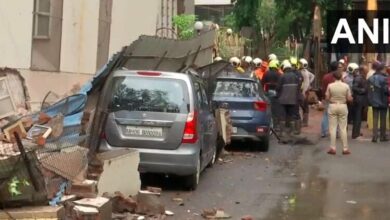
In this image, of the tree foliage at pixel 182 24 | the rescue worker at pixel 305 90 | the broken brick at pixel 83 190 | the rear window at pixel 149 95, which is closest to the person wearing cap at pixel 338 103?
the rescue worker at pixel 305 90

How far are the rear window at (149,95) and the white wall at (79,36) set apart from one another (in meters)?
4.42

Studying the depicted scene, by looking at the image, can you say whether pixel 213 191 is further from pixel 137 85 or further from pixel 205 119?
pixel 137 85

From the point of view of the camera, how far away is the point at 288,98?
662 inches

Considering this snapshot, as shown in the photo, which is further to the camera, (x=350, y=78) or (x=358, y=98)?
(x=350, y=78)

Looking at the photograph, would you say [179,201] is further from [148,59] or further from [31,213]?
[148,59]

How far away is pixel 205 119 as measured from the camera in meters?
11.1

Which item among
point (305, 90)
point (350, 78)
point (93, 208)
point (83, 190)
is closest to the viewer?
point (93, 208)

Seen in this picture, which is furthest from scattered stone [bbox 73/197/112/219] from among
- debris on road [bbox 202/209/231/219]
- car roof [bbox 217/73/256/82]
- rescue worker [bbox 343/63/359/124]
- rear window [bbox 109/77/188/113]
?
rescue worker [bbox 343/63/359/124]

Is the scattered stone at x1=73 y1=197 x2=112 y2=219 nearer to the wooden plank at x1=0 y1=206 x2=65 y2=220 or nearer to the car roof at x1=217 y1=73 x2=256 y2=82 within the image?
the wooden plank at x1=0 y1=206 x2=65 y2=220

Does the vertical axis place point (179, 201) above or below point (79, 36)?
below

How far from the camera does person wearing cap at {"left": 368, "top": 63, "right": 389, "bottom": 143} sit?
16906 mm

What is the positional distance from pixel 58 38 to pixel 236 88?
388cm

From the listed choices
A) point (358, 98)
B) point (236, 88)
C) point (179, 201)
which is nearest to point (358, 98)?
point (358, 98)

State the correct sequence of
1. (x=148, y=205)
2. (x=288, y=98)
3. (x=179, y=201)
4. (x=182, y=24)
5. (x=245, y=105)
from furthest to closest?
(x=182, y=24)
(x=288, y=98)
(x=245, y=105)
(x=179, y=201)
(x=148, y=205)
